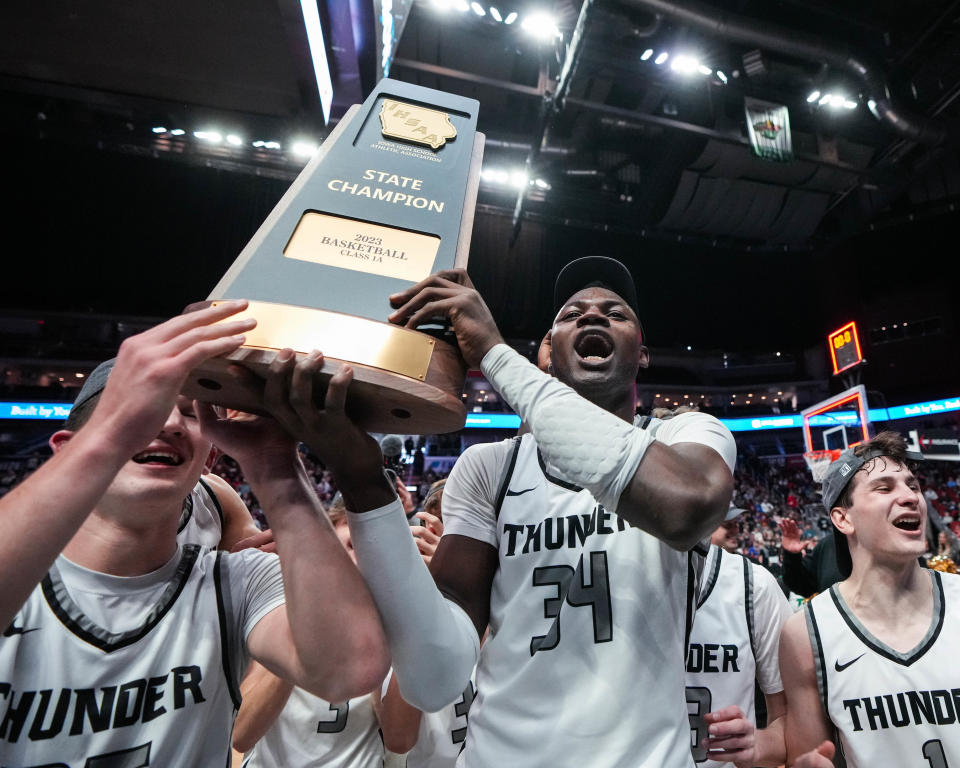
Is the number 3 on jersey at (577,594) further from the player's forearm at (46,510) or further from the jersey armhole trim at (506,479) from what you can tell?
the player's forearm at (46,510)

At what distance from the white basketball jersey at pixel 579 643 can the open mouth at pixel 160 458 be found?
84 centimetres

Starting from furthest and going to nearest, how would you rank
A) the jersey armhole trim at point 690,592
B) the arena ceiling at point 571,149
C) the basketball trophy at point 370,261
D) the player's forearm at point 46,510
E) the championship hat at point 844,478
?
the arena ceiling at point 571,149 < the championship hat at point 844,478 < the jersey armhole trim at point 690,592 < the basketball trophy at point 370,261 < the player's forearm at point 46,510

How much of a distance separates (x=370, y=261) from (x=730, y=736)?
58.6 inches

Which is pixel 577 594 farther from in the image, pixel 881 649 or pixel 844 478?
pixel 844 478

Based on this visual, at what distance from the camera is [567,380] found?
1678mm

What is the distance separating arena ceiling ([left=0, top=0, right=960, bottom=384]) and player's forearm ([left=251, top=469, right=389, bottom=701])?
10.7ft

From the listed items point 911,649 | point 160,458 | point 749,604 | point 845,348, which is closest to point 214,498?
point 160,458

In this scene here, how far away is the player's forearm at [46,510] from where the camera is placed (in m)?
0.77

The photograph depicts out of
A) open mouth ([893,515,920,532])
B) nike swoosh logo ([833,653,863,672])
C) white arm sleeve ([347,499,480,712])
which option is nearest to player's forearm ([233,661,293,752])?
white arm sleeve ([347,499,480,712])

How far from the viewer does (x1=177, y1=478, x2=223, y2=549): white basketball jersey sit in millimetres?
1863

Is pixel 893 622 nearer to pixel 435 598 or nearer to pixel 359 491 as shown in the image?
pixel 435 598

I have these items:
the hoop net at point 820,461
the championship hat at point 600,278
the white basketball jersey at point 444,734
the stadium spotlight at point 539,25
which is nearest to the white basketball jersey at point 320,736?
the white basketball jersey at point 444,734

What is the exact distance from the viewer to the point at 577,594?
1.41m

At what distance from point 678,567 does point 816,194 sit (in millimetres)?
16908
